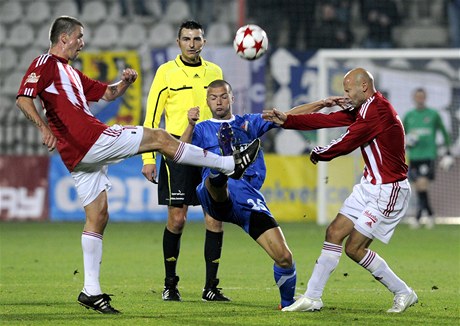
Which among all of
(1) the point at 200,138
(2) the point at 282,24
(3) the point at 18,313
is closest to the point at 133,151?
(1) the point at 200,138

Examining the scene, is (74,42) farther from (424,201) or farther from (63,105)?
(424,201)

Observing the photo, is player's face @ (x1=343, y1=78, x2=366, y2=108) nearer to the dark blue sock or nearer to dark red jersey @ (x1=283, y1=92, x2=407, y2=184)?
dark red jersey @ (x1=283, y1=92, x2=407, y2=184)

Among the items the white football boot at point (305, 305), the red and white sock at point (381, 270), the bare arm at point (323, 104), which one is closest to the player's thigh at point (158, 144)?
the bare arm at point (323, 104)

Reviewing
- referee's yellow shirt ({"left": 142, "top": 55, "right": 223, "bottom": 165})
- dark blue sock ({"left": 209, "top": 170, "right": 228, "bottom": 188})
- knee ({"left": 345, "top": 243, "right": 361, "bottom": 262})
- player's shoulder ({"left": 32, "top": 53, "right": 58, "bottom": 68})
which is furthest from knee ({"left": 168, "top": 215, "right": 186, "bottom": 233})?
player's shoulder ({"left": 32, "top": 53, "right": 58, "bottom": 68})

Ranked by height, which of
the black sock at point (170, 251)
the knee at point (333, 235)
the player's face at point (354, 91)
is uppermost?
the player's face at point (354, 91)

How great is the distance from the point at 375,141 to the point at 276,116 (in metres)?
0.76

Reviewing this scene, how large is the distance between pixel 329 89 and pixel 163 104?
367 inches

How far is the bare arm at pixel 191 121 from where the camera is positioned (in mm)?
7602

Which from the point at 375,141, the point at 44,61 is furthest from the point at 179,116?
the point at 375,141

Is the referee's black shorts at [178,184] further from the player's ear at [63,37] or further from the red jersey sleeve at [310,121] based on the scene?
the player's ear at [63,37]

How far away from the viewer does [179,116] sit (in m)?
8.91

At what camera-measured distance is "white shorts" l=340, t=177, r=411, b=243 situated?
7.60 meters

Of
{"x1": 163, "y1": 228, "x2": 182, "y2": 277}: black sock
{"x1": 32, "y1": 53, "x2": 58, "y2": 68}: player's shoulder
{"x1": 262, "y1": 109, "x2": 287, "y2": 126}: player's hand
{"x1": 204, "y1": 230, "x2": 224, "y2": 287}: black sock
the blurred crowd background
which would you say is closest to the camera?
{"x1": 32, "y1": 53, "x2": 58, "y2": 68}: player's shoulder

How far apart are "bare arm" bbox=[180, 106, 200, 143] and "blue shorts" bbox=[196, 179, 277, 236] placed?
38 centimetres
